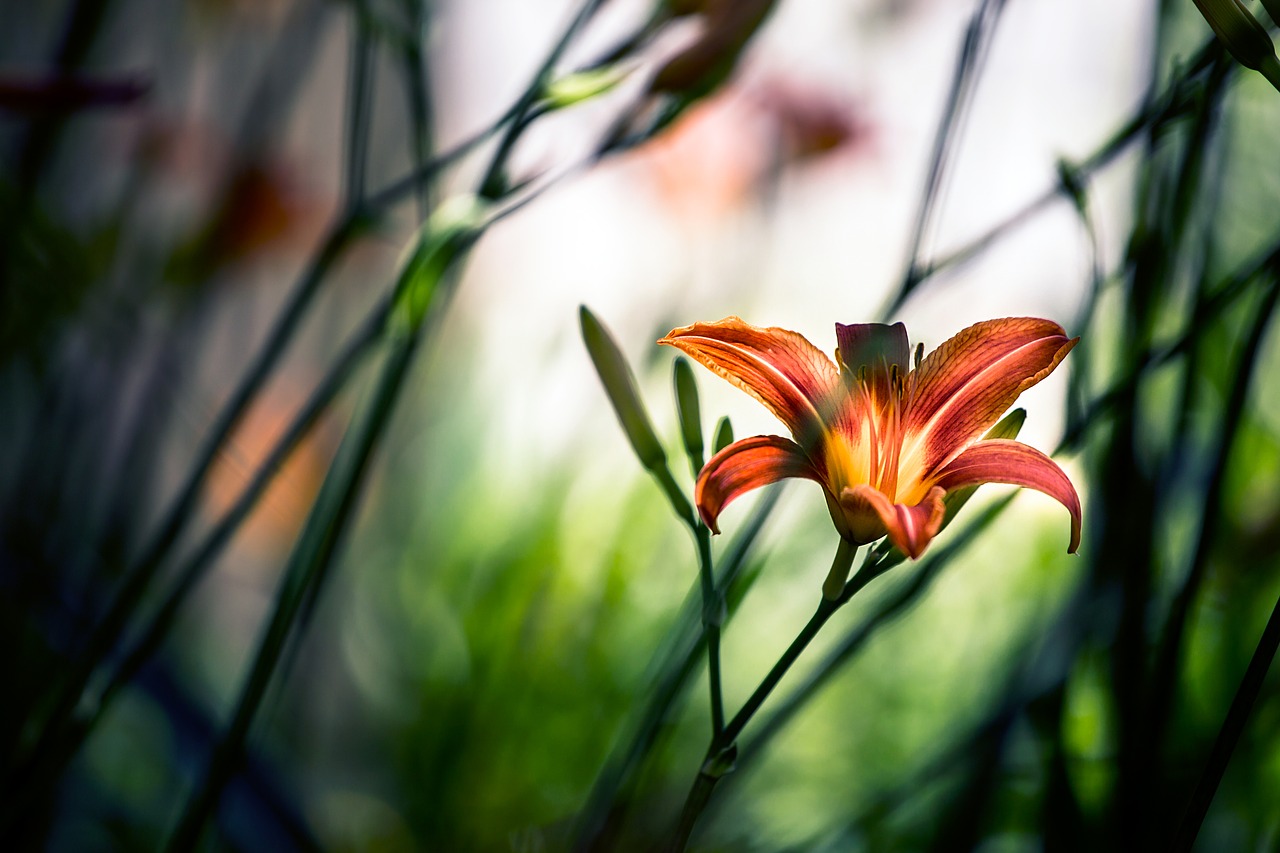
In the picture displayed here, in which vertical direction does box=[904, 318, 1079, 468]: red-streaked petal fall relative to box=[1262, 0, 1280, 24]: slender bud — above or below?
below

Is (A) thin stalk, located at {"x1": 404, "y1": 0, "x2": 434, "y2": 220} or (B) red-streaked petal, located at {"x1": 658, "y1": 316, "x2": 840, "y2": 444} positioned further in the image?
(A) thin stalk, located at {"x1": 404, "y1": 0, "x2": 434, "y2": 220}

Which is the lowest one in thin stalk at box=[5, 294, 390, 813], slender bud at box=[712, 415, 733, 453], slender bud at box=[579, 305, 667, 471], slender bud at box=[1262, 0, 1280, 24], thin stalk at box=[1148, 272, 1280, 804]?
thin stalk at box=[1148, 272, 1280, 804]

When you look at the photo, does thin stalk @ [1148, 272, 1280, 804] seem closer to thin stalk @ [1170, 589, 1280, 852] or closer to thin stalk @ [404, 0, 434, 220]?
thin stalk @ [1170, 589, 1280, 852]

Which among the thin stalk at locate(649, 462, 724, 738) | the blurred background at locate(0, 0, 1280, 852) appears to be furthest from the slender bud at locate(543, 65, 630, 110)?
the thin stalk at locate(649, 462, 724, 738)

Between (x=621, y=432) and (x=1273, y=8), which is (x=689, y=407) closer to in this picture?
(x=1273, y=8)

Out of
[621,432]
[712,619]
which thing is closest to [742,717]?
[712,619]

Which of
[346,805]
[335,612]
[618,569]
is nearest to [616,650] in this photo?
[618,569]

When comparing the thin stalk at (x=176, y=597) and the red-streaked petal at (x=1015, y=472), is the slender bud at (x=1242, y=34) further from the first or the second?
the thin stalk at (x=176, y=597)
